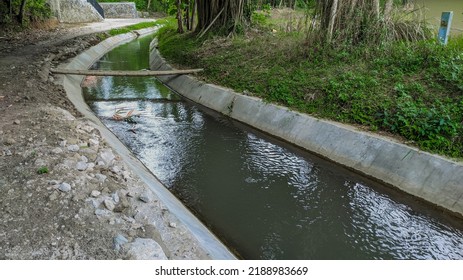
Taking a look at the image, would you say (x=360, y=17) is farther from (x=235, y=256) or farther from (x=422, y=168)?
(x=235, y=256)

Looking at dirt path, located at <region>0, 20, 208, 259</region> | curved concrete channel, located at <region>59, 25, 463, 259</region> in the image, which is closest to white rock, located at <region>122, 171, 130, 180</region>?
dirt path, located at <region>0, 20, 208, 259</region>

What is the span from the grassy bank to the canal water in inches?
45.8

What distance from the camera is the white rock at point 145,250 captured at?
12.1 feet

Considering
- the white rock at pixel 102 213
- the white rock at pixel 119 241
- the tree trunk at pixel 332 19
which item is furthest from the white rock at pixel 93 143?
the tree trunk at pixel 332 19

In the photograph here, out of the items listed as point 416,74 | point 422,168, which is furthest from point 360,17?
point 422,168

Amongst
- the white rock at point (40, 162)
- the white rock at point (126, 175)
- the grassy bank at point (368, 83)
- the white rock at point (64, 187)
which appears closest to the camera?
the white rock at point (64, 187)

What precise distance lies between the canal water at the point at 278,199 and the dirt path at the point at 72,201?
1174 mm

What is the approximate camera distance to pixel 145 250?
374cm

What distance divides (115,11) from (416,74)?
41073 mm

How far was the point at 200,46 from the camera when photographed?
48.8 ft

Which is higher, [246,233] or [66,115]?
[66,115]

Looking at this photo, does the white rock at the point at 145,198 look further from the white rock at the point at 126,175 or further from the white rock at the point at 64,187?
A: the white rock at the point at 64,187

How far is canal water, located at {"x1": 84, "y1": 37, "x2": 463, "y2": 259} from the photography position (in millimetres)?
5012

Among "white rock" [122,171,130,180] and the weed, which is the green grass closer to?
"white rock" [122,171,130,180]
